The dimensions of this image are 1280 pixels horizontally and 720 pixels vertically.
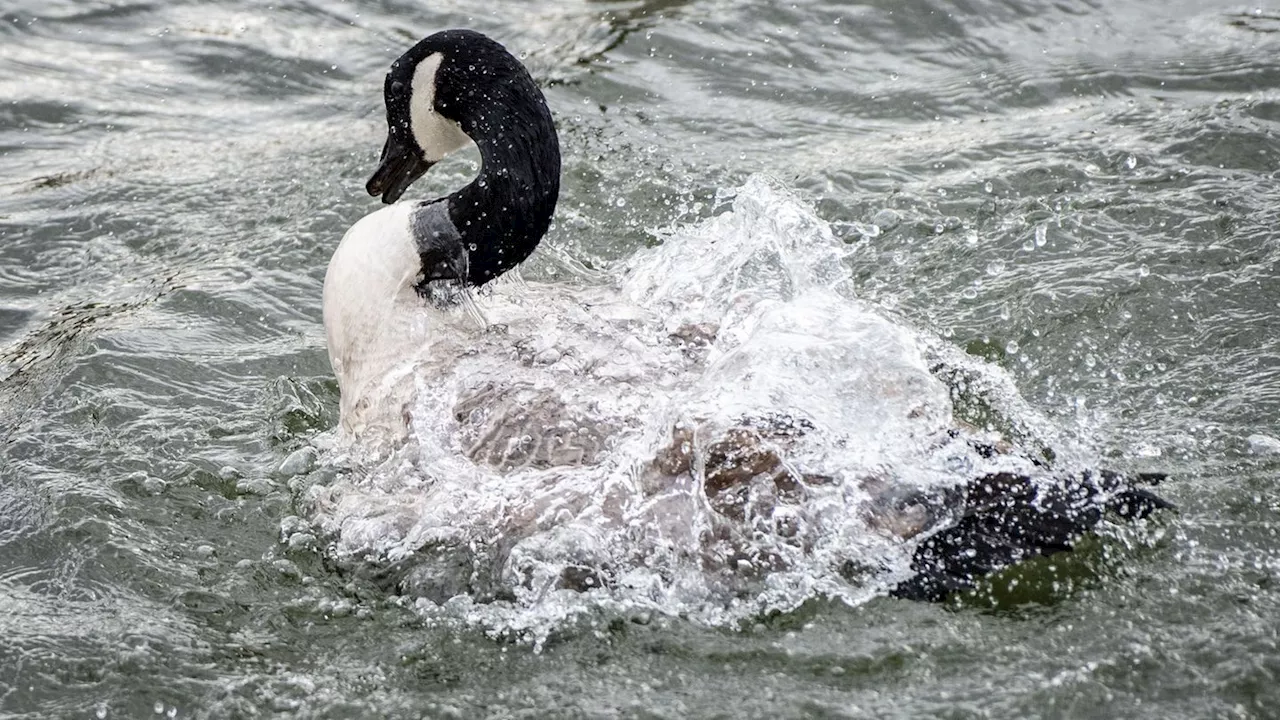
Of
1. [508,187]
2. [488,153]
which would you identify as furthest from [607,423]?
[488,153]

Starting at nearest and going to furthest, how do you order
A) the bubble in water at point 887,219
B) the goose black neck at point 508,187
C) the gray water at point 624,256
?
the gray water at point 624,256
the goose black neck at point 508,187
the bubble in water at point 887,219

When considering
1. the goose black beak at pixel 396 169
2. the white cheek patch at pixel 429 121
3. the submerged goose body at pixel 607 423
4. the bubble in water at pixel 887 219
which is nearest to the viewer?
the submerged goose body at pixel 607 423

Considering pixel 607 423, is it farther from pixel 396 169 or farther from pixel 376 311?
pixel 396 169

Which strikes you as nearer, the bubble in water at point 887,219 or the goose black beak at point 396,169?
the goose black beak at point 396,169

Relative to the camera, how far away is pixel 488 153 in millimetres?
4953

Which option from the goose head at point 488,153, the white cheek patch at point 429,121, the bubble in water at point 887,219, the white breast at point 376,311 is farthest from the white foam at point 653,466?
the bubble in water at point 887,219

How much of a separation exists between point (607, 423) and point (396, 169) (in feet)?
5.37

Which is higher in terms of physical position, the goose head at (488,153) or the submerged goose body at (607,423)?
the goose head at (488,153)

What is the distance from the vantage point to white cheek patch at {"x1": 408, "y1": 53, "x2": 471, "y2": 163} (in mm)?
5219

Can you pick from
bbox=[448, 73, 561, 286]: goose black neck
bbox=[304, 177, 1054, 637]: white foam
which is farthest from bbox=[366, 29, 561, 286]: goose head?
bbox=[304, 177, 1054, 637]: white foam

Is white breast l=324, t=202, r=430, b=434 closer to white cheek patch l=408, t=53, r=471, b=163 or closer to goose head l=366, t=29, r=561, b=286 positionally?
goose head l=366, t=29, r=561, b=286

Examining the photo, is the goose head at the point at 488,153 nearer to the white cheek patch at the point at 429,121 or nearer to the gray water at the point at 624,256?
the white cheek patch at the point at 429,121

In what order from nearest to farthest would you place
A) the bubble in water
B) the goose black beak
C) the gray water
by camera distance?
the gray water
the goose black beak
the bubble in water

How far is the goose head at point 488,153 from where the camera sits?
193 inches
